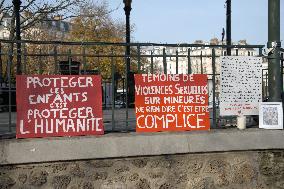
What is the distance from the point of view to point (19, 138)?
454cm

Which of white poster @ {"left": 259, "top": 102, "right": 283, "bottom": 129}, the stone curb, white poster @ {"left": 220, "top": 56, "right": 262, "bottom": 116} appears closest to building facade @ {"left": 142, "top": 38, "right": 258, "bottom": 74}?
white poster @ {"left": 220, "top": 56, "right": 262, "bottom": 116}

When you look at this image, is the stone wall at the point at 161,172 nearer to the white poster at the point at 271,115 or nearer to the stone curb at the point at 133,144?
the stone curb at the point at 133,144

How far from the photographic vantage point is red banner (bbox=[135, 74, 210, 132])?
5.04 metres

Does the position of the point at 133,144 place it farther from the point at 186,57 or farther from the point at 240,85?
the point at 240,85

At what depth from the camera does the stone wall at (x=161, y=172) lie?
4383 millimetres

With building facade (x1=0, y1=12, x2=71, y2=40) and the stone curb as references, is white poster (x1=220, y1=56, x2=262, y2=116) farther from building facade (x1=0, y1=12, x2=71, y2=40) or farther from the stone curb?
building facade (x1=0, y1=12, x2=71, y2=40)

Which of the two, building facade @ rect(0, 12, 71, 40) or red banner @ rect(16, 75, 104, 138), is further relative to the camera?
building facade @ rect(0, 12, 71, 40)

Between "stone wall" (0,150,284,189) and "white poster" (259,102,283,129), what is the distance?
418mm

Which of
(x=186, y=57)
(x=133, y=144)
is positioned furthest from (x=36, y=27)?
(x=133, y=144)

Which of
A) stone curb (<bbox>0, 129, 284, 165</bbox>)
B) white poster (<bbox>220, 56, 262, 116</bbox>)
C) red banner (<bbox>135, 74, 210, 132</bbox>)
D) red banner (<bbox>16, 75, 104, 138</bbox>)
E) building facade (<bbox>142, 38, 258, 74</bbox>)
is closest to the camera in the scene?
stone curb (<bbox>0, 129, 284, 165</bbox>)

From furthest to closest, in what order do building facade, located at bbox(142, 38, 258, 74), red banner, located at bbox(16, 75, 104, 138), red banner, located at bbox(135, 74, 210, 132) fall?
building facade, located at bbox(142, 38, 258, 74)
red banner, located at bbox(135, 74, 210, 132)
red banner, located at bbox(16, 75, 104, 138)

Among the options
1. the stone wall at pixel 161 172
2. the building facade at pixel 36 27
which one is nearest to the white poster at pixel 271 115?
the stone wall at pixel 161 172

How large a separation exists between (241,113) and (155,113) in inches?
53.9

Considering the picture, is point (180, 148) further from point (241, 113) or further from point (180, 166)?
point (241, 113)
